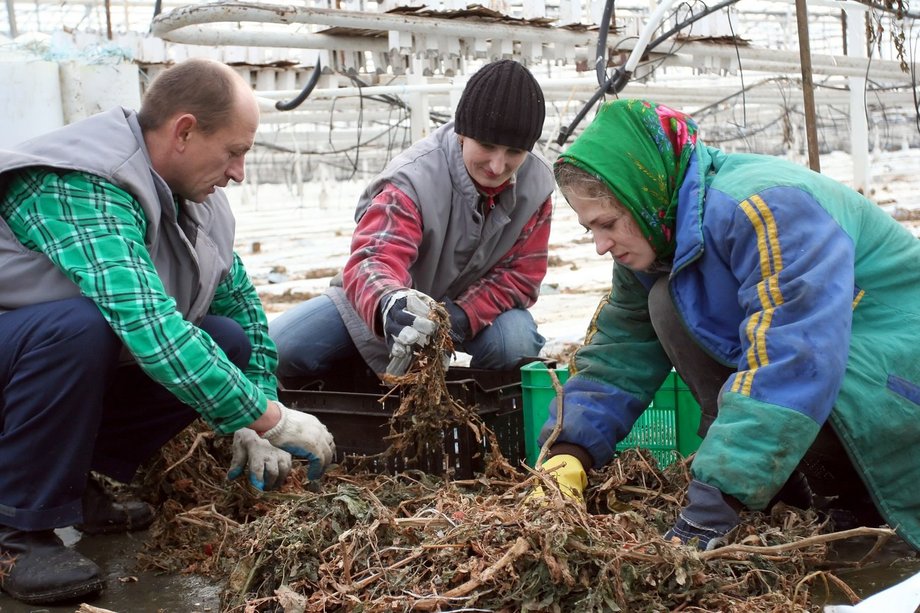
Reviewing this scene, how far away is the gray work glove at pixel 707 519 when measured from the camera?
6.27 ft

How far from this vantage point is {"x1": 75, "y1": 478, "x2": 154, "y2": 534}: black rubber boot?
2.69 m

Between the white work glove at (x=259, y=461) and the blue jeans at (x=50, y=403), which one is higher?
the blue jeans at (x=50, y=403)

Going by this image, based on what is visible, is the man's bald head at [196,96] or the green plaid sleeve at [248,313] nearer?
the man's bald head at [196,96]

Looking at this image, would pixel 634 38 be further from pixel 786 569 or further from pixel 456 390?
pixel 786 569

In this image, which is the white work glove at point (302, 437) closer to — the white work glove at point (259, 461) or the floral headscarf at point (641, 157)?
the white work glove at point (259, 461)

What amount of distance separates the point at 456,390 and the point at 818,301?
1.04 metres

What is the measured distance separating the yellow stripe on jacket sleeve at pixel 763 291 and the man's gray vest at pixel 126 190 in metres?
1.31

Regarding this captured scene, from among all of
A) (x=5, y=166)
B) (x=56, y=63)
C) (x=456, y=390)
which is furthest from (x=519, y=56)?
(x=5, y=166)

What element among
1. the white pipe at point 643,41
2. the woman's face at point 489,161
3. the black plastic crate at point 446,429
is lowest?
the black plastic crate at point 446,429

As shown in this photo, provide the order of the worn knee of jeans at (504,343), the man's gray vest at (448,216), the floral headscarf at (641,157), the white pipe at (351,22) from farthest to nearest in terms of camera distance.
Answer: the white pipe at (351,22) → the worn knee of jeans at (504,343) → the man's gray vest at (448,216) → the floral headscarf at (641,157)

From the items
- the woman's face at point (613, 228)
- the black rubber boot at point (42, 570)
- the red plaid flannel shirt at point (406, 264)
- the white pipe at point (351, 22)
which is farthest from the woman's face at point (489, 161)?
the white pipe at point (351, 22)

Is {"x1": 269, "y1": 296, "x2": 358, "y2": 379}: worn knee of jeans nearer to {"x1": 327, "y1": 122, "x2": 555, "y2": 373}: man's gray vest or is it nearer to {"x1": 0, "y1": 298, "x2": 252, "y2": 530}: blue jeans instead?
{"x1": 327, "y1": 122, "x2": 555, "y2": 373}: man's gray vest

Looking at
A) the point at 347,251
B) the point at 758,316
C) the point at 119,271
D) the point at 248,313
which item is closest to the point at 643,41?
the point at 248,313

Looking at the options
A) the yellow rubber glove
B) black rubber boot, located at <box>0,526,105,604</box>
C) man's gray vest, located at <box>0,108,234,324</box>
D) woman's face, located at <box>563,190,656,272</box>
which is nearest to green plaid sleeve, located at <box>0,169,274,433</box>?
man's gray vest, located at <box>0,108,234,324</box>
